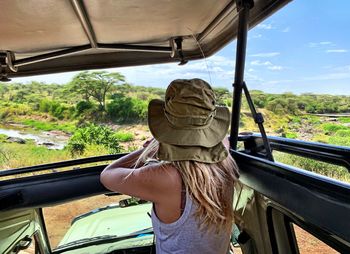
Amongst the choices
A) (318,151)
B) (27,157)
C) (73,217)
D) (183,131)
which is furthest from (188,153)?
(27,157)

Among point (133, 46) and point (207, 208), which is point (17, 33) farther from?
point (207, 208)

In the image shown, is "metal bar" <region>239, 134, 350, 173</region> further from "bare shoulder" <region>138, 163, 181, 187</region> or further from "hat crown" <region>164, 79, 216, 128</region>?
→ "bare shoulder" <region>138, 163, 181, 187</region>

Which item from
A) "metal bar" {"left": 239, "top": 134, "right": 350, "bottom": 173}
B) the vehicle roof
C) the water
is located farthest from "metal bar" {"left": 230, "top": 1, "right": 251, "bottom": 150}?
the water

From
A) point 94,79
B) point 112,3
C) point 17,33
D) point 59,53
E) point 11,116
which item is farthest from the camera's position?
point 94,79

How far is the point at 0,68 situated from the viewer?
221cm

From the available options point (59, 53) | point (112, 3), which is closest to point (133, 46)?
point (59, 53)

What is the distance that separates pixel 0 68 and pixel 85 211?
121 centimetres

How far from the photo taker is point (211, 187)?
1.25 metres

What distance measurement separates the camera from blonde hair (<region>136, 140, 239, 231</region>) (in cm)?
120

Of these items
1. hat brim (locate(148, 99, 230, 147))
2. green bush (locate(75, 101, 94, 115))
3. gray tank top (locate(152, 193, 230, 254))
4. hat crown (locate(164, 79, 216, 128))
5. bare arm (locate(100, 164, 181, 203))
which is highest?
green bush (locate(75, 101, 94, 115))

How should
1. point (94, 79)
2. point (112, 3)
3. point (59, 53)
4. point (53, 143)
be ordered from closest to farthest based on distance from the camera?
point (112, 3) → point (59, 53) → point (53, 143) → point (94, 79)

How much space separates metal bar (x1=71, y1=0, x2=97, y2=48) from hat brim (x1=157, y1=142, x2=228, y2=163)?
28.9 inches

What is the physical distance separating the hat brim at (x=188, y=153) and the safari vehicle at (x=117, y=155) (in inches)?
6.0

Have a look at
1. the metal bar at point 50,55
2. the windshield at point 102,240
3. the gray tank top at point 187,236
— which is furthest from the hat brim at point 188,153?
the windshield at point 102,240
